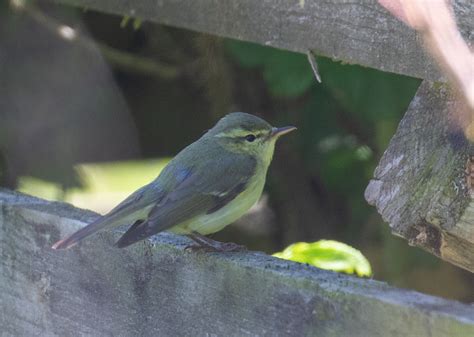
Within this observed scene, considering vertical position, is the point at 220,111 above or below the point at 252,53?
below

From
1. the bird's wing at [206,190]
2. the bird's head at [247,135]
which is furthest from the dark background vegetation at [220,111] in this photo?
the bird's wing at [206,190]

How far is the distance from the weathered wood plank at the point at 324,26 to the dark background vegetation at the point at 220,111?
101 cm

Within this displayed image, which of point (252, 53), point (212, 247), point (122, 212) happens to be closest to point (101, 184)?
point (252, 53)

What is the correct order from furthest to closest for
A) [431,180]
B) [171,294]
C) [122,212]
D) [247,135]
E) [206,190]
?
[247,135] < [206,190] < [122,212] < [171,294] < [431,180]

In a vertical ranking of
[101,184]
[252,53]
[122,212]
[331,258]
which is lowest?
[101,184]

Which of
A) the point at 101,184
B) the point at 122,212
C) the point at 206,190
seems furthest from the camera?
the point at 101,184

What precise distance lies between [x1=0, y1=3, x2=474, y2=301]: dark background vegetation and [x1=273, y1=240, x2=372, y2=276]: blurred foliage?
1.09 metres

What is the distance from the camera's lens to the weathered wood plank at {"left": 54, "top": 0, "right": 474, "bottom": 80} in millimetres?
2242

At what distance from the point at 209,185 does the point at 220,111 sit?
4.88ft

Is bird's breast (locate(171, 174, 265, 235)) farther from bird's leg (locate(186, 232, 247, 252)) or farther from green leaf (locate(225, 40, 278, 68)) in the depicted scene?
green leaf (locate(225, 40, 278, 68))

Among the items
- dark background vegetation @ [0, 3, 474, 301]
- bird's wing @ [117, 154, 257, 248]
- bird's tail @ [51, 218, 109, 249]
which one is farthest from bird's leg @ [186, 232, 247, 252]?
dark background vegetation @ [0, 3, 474, 301]

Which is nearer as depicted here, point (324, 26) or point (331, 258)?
point (324, 26)

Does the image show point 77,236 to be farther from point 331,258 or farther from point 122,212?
point 331,258

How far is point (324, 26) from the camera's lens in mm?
2479
